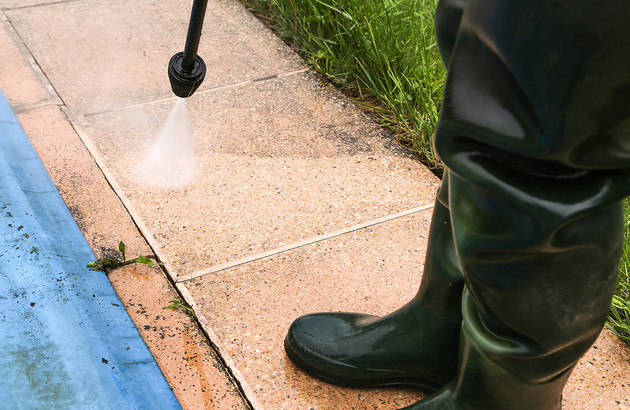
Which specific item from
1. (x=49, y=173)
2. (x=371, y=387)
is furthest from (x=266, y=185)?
(x=371, y=387)

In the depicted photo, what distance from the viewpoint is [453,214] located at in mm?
1034

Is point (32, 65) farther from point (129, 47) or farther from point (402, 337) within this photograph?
point (402, 337)

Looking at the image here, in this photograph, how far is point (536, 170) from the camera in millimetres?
915

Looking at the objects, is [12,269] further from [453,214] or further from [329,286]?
[453,214]

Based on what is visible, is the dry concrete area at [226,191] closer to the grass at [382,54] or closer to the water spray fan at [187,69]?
the grass at [382,54]

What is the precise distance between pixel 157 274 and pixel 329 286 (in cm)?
50

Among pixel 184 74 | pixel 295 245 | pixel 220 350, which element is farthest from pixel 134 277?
pixel 184 74

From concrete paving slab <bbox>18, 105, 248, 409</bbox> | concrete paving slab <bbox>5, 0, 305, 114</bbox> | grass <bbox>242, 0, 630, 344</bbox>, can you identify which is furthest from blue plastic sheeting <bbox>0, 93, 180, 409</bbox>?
grass <bbox>242, 0, 630, 344</bbox>

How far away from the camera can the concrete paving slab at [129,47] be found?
2787 mm

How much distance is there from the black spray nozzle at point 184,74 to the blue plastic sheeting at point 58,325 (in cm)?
54

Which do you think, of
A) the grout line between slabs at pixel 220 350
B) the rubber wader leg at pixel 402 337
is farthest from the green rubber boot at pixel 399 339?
the grout line between slabs at pixel 220 350

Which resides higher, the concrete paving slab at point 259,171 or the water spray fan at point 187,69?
the water spray fan at point 187,69

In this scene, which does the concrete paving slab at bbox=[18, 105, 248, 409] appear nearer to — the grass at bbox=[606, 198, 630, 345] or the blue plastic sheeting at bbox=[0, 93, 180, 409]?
the blue plastic sheeting at bbox=[0, 93, 180, 409]

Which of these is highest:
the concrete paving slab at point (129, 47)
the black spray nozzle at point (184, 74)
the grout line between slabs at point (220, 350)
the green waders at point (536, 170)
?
the green waders at point (536, 170)
